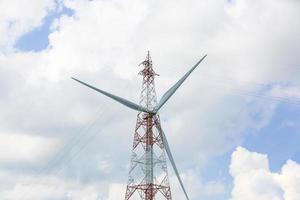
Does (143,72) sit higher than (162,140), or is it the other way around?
(143,72)

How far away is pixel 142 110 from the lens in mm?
105375

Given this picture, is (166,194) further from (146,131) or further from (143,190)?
(146,131)

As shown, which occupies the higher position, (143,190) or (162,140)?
(162,140)

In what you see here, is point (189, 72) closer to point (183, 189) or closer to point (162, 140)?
point (162, 140)

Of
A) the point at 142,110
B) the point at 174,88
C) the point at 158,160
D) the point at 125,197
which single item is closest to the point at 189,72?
the point at 174,88

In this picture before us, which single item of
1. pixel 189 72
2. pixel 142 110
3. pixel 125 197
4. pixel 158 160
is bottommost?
pixel 125 197

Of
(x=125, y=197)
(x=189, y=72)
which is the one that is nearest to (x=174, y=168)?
(x=125, y=197)

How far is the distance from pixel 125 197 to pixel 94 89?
67.9 feet

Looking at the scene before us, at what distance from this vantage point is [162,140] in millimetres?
104438

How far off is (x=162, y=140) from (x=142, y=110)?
6908 mm

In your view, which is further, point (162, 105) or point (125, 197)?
point (162, 105)

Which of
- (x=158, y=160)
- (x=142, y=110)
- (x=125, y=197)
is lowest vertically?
(x=125, y=197)

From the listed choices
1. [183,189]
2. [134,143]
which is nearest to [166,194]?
[183,189]

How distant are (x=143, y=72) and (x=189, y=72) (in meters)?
9.18
